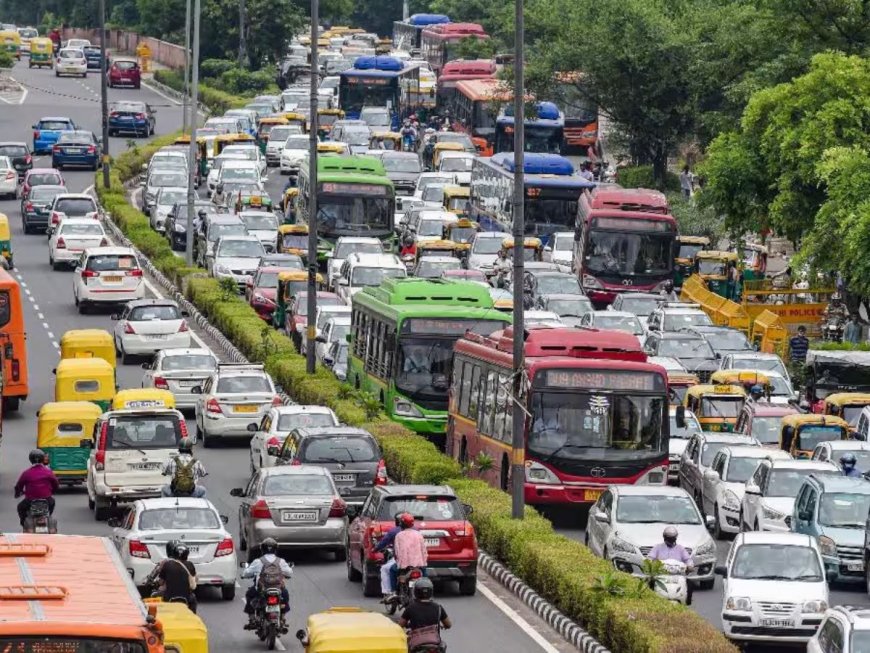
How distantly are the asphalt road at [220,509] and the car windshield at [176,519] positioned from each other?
1009 millimetres

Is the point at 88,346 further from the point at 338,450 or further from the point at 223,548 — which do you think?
the point at 223,548

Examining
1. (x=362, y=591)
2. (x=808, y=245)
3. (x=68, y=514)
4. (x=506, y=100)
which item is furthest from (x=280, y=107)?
(x=362, y=591)

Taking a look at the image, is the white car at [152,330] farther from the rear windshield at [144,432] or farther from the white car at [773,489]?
Result: the white car at [773,489]

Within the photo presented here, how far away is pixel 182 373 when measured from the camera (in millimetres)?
44875

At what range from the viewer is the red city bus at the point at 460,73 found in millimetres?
103625

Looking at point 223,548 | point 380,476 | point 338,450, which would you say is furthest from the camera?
point 338,450

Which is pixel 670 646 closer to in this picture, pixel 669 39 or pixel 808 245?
pixel 808 245

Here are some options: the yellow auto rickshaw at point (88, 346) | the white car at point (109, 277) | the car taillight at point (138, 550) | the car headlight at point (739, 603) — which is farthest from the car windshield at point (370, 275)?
the car headlight at point (739, 603)

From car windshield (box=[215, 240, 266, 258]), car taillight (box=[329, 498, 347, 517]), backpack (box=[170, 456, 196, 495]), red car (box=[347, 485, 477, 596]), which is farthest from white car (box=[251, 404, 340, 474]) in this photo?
car windshield (box=[215, 240, 266, 258])

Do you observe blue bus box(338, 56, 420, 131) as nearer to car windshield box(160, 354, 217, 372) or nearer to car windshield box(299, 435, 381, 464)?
car windshield box(160, 354, 217, 372)

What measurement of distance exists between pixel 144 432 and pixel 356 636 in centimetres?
1534

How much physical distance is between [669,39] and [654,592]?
5768 centimetres

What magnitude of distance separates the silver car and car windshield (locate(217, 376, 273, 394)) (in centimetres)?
1110

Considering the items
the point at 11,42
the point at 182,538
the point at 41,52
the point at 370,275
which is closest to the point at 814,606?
the point at 182,538
